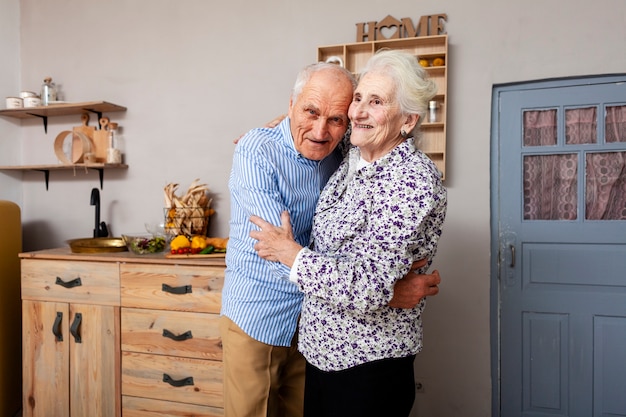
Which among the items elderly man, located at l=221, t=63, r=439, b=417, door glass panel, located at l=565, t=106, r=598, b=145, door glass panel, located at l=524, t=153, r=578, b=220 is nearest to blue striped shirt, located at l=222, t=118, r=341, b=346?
elderly man, located at l=221, t=63, r=439, b=417

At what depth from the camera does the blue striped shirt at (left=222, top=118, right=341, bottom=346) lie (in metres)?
1.53

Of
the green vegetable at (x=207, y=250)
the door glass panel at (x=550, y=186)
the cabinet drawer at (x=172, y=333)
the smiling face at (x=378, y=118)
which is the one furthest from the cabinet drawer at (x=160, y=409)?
the door glass panel at (x=550, y=186)

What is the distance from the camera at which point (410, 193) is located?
123cm

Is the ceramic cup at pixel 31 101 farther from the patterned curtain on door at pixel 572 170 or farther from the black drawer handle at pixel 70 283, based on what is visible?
the patterned curtain on door at pixel 572 170

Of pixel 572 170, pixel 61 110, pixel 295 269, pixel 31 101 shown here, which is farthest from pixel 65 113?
pixel 572 170

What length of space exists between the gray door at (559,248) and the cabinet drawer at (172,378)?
5.06 ft

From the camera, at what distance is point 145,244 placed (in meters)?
2.67

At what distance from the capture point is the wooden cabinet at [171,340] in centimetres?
240

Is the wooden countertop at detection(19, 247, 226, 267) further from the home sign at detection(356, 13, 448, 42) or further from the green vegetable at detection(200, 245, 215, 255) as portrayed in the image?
the home sign at detection(356, 13, 448, 42)

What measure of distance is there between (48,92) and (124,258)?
145cm

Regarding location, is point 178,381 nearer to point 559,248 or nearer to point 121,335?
point 121,335

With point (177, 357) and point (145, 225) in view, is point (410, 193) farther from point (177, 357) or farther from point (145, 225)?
point (145, 225)

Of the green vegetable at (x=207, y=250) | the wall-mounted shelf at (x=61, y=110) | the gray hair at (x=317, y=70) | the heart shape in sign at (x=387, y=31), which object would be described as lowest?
the green vegetable at (x=207, y=250)

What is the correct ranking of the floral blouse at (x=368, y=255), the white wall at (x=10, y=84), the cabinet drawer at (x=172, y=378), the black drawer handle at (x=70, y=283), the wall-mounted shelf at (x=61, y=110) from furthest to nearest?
1. the white wall at (x=10, y=84)
2. the wall-mounted shelf at (x=61, y=110)
3. the black drawer handle at (x=70, y=283)
4. the cabinet drawer at (x=172, y=378)
5. the floral blouse at (x=368, y=255)
